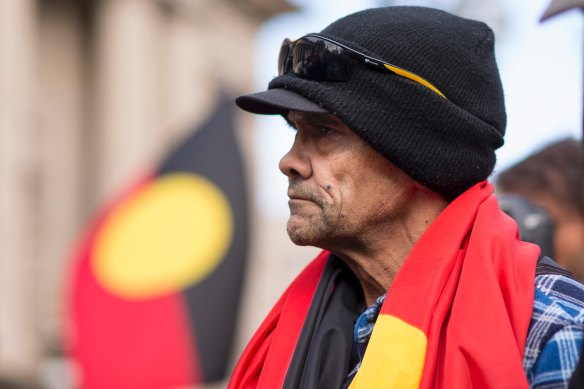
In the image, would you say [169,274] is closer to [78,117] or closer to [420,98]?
[420,98]

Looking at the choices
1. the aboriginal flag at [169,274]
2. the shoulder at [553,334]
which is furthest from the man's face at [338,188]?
the aboriginal flag at [169,274]

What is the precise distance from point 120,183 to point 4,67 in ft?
12.4

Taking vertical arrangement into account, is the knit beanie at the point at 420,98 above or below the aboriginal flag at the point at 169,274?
above

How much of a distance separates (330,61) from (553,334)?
84 centimetres

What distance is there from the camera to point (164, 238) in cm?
594

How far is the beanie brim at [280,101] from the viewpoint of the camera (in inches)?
99.0

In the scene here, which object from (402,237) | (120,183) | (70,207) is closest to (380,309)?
(402,237)

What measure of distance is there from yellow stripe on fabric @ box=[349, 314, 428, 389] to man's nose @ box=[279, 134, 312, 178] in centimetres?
52

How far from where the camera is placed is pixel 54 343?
16.0 meters

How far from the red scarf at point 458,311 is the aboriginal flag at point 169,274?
2.29m

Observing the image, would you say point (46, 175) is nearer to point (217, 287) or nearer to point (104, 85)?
point (104, 85)

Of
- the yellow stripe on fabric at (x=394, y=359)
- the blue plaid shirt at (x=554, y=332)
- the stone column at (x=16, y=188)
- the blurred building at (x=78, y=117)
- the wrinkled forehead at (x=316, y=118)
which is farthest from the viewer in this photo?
the blurred building at (x=78, y=117)

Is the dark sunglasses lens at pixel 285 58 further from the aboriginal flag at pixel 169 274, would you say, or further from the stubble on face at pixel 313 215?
the aboriginal flag at pixel 169 274

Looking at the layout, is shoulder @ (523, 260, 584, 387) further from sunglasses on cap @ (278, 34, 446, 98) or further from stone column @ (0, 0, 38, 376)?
stone column @ (0, 0, 38, 376)
